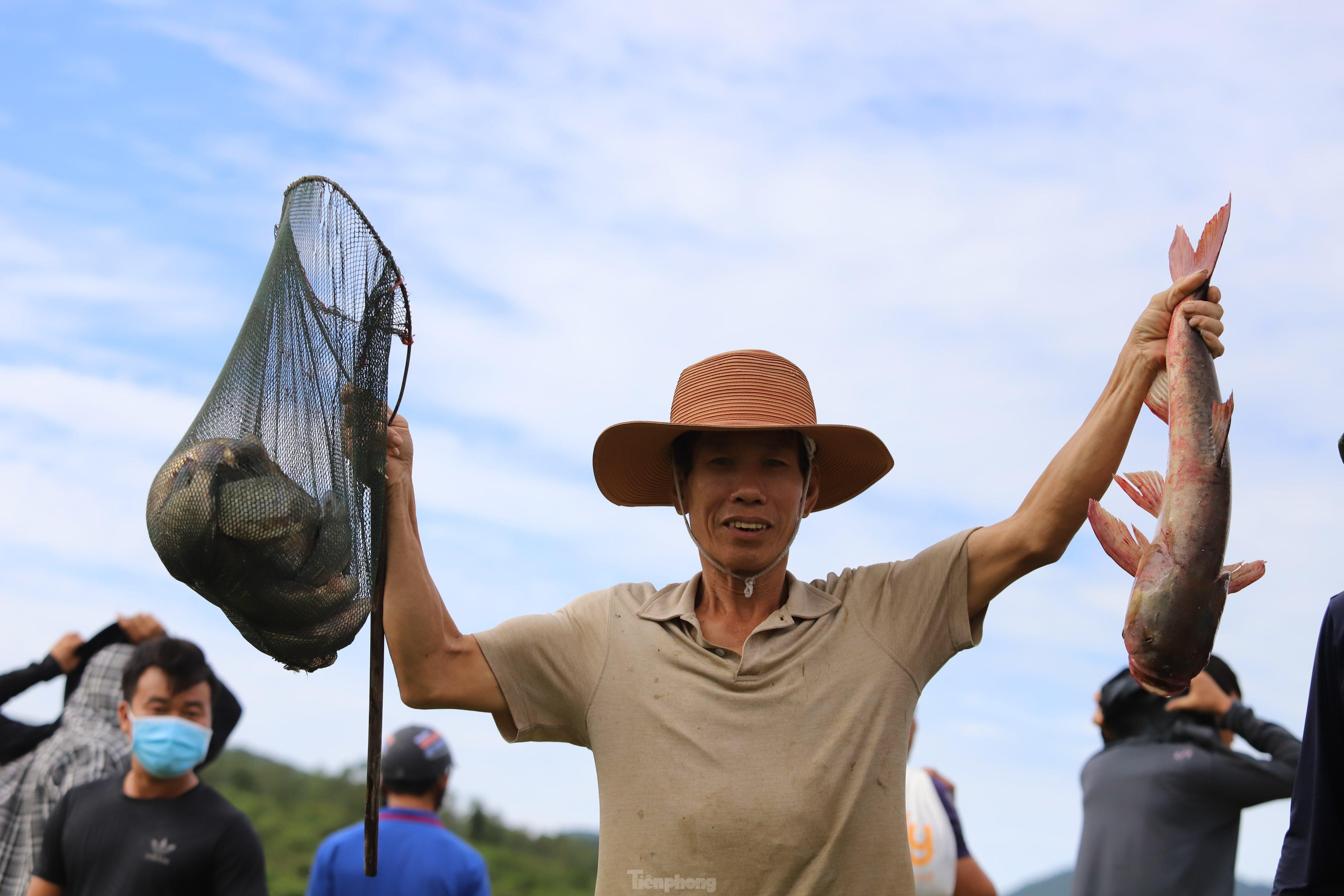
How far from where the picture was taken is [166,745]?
5090 mm

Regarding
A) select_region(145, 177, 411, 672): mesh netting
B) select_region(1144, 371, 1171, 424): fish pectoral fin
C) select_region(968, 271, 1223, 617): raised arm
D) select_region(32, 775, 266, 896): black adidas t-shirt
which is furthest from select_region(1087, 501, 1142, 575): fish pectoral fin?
select_region(32, 775, 266, 896): black adidas t-shirt

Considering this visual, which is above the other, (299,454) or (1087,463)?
(1087,463)

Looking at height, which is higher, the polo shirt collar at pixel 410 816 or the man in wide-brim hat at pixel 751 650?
the man in wide-brim hat at pixel 751 650

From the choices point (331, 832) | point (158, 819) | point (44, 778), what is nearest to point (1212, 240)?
point (158, 819)

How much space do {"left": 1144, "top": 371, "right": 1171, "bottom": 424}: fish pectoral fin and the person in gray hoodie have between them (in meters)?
2.51

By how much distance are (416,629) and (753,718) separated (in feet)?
2.86

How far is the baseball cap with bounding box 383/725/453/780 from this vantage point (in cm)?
542

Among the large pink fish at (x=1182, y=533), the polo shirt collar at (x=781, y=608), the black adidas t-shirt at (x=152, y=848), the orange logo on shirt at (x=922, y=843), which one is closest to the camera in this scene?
the large pink fish at (x=1182, y=533)

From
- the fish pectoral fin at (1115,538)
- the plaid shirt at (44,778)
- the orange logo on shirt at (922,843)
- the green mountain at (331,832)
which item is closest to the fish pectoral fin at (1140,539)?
the fish pectoral fin at (1115,538)

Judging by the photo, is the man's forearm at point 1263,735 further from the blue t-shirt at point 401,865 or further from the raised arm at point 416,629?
the raised arm at point 416,629

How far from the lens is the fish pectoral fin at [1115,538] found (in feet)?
9.76

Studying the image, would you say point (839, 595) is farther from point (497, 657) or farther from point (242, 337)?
point (242, 337)

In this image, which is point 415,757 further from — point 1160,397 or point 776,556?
point 1160,397

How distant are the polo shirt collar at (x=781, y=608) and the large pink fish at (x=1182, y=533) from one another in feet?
2.44
